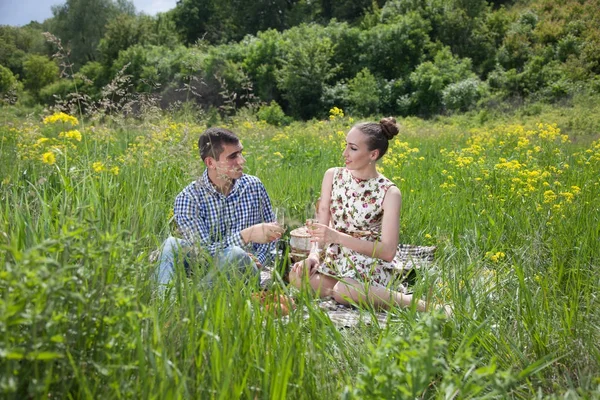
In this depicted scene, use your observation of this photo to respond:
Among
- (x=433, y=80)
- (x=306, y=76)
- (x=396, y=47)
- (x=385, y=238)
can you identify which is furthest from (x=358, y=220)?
(x=396, y=47)

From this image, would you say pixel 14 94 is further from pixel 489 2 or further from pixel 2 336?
pixel 489 2

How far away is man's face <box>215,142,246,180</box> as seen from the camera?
3.21m

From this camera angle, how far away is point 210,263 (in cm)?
202

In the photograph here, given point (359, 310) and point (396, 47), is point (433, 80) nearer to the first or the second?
point (396, 47)

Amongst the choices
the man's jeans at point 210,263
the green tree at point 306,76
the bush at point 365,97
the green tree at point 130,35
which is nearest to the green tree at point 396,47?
the green tree at point 306,76

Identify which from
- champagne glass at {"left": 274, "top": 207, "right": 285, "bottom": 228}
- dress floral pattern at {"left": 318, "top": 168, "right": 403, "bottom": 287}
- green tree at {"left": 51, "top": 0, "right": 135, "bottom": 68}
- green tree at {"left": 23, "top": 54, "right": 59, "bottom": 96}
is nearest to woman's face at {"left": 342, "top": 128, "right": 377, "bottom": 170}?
dress floral pattern at {"left": 318, "top": 168, "right": 403, "bottom": 287}

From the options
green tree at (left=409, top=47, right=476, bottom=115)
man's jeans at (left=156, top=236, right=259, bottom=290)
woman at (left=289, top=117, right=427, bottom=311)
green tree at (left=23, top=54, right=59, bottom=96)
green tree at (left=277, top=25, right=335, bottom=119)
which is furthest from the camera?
green tree at (left=277, top=25, right=335, bottom=119)

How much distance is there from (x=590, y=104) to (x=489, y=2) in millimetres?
22178

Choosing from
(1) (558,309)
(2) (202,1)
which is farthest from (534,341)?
(2) (202,1)

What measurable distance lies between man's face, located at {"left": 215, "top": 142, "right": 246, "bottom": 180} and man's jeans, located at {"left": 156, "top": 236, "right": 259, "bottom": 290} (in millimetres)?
425

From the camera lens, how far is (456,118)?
20422 millimetres

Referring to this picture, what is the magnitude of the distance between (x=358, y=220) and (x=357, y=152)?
408 mm

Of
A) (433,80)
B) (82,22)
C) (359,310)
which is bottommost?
(359,310)

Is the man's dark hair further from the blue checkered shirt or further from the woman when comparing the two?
the woman
